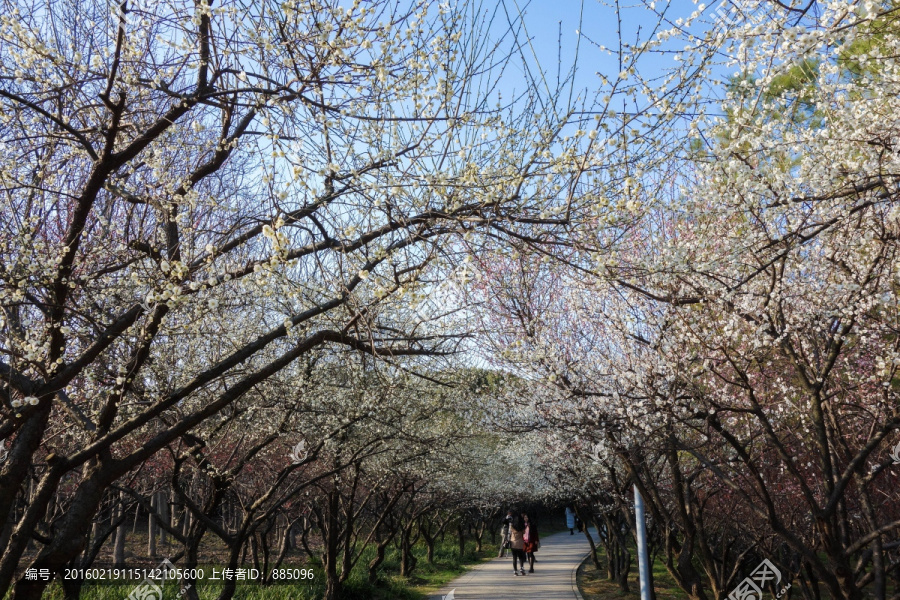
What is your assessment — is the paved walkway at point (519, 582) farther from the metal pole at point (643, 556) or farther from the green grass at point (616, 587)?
the metal pole at point (643, 556)

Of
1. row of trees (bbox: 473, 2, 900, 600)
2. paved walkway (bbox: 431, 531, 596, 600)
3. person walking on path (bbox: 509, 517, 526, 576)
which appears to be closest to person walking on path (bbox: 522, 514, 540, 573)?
person walking on path (bbox: 509, 517, 526, 576)

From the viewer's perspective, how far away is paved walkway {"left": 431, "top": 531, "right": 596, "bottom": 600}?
504 inches

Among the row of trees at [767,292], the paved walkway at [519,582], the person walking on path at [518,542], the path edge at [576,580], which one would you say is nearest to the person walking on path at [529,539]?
the person walking on path at [518,542]

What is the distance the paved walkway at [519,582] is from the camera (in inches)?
504

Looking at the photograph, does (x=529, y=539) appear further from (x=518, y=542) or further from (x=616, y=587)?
(x=616, y=587)

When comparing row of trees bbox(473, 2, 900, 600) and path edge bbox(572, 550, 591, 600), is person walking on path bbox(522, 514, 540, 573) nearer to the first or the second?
path edge bbox(572, 550, 591, 600)

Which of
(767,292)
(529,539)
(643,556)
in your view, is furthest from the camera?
(529,539)

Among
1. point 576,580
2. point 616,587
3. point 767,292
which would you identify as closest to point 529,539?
point 576,580

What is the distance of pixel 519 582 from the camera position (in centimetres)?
1499

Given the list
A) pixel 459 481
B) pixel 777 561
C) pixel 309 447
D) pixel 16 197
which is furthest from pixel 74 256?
pixel 459 481

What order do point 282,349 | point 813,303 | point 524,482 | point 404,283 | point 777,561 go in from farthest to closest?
point 524,482 → point 777,561 → point 282,349 → point 813,303 → point 404,283

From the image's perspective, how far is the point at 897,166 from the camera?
10.9 feet

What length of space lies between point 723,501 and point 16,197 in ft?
36.4

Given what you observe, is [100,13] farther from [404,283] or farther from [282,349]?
[282,349]
